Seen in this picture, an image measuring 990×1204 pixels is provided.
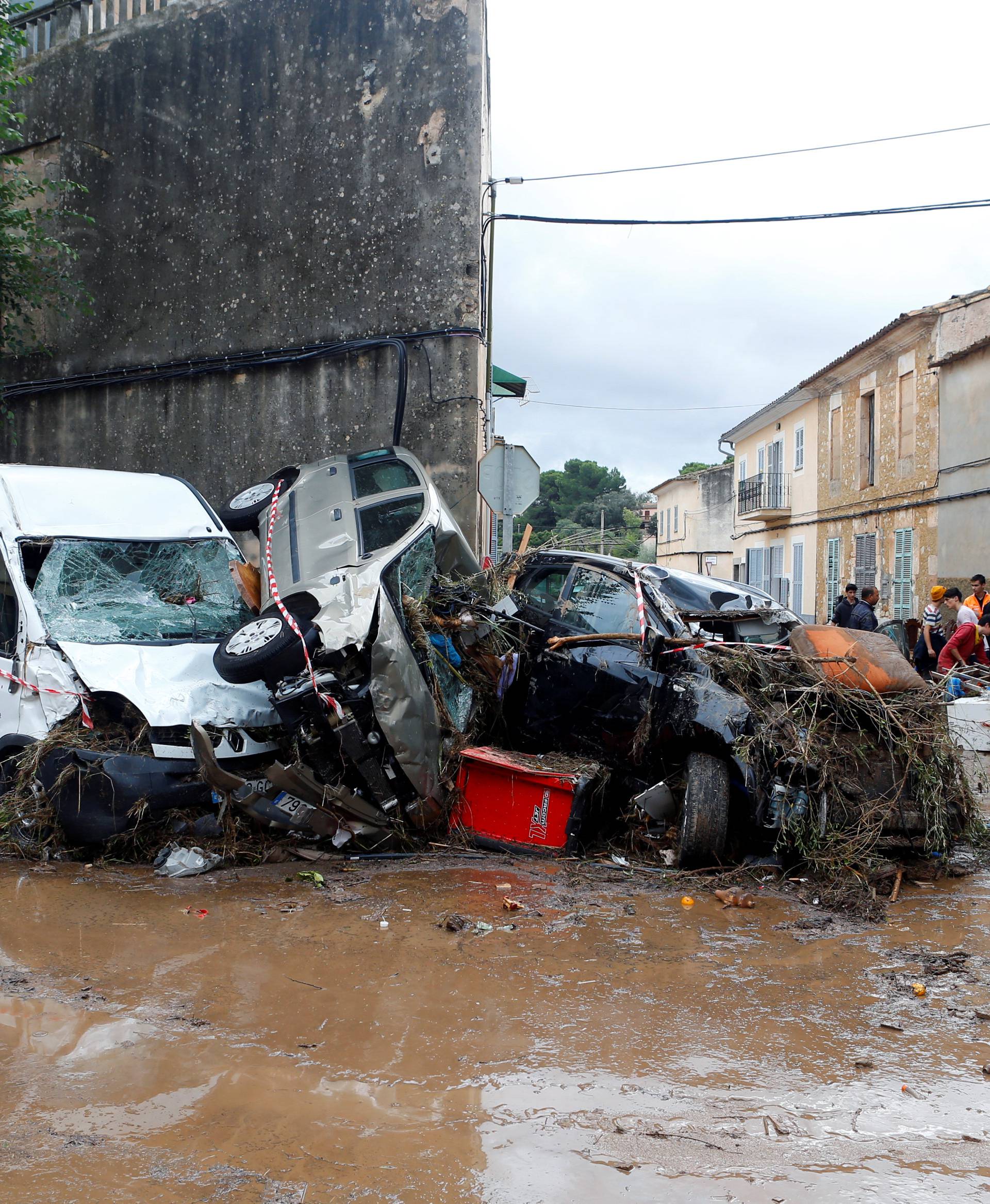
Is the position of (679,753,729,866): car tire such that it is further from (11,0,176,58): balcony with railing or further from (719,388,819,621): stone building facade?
(719,388,819,621): stone building facade

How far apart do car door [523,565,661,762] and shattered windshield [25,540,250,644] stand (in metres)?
2.18

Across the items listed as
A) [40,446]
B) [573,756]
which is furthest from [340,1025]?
[40,446]

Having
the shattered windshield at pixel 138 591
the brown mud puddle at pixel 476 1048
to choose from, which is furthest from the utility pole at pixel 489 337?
the brown mud puddle at pixel 476 1048

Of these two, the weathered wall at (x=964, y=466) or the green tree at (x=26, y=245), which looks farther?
the weathered wall at (x=964, y=466)

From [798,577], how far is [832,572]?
3.16 meters

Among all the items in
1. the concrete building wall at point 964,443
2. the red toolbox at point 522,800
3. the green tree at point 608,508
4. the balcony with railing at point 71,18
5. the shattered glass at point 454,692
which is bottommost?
the red toolbox at point 522,800

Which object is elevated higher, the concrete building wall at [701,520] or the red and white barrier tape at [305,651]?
the concrete building wall at [701,520]

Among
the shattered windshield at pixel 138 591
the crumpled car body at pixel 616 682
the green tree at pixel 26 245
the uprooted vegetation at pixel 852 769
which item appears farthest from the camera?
the green tree at pixel 26 245

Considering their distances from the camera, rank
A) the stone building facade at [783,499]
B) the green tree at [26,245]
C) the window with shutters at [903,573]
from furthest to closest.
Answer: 1. the stone building facade at [783,499]
2. the window with shutters at [903,573]
3. the green tree at [26,245]

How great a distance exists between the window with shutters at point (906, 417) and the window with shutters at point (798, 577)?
763cm

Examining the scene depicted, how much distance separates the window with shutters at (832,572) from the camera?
26484 mm

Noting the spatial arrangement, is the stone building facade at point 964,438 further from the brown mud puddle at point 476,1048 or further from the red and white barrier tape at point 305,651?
the red and white barrier tape at point 305,651

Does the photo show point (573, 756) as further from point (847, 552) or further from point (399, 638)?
point (847, 552)

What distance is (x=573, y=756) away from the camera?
21.5ft
